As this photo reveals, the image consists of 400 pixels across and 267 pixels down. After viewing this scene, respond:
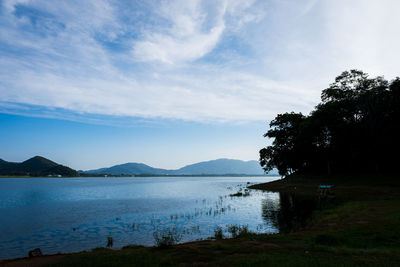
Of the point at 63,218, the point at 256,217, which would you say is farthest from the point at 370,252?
the point at 63,218

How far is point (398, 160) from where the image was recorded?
6066cm

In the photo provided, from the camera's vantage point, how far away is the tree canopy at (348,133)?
58438 mm

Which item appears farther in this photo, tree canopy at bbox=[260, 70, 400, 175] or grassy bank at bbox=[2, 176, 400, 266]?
tree canopy at bbox=[260, 70, 400, 175]

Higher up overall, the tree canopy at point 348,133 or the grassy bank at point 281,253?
the tree canopy at point 348,133

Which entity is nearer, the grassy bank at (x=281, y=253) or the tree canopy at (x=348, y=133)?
the grassy bank at (x=281, y=253)

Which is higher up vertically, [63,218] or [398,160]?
[398,160]

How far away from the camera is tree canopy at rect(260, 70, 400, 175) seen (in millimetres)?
58438

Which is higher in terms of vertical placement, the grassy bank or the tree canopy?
the tree canopy

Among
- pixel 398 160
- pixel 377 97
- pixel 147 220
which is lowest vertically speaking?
pixel 147 220

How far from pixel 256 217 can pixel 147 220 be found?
14.0 metres

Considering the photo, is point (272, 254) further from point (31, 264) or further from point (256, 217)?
point (256, 217)

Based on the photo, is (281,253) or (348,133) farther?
(348,133)

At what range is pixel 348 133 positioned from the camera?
2491 inches

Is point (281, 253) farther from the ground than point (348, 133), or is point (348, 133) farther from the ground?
point (348, 133)
